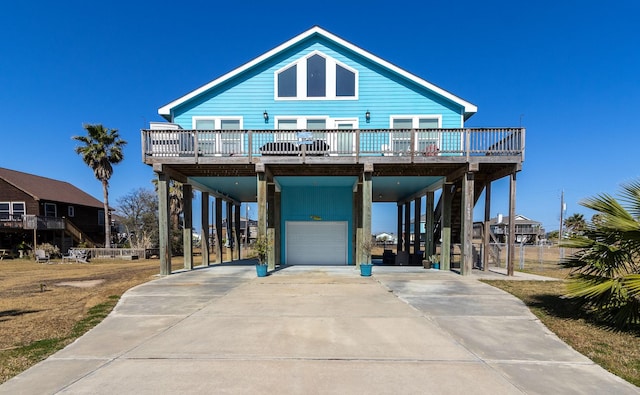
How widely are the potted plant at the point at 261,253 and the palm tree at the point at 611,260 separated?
805cm

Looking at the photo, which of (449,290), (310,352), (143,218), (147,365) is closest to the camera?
(147,365)

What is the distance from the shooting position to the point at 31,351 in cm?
405

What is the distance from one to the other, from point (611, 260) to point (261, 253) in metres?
8.71

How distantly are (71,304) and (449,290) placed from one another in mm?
9689

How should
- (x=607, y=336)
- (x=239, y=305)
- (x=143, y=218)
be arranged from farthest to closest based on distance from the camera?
(x=143, y=218), (x=239, y=305), (x=607, y=336)

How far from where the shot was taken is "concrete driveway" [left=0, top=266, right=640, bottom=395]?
10.0ft

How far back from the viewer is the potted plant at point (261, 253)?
9861 millimetres

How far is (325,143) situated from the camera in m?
10.7

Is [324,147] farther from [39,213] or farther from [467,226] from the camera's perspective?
[39,213]

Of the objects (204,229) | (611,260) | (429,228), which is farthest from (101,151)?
(611,260)

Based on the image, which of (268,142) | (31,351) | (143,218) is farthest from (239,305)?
(143,218)

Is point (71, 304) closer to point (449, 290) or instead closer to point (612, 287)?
point (449, 290)

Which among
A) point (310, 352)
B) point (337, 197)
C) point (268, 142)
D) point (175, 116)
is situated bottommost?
point (310, 352)

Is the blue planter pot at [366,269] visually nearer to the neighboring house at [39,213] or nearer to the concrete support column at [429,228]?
the concrete support column at [429,228]
